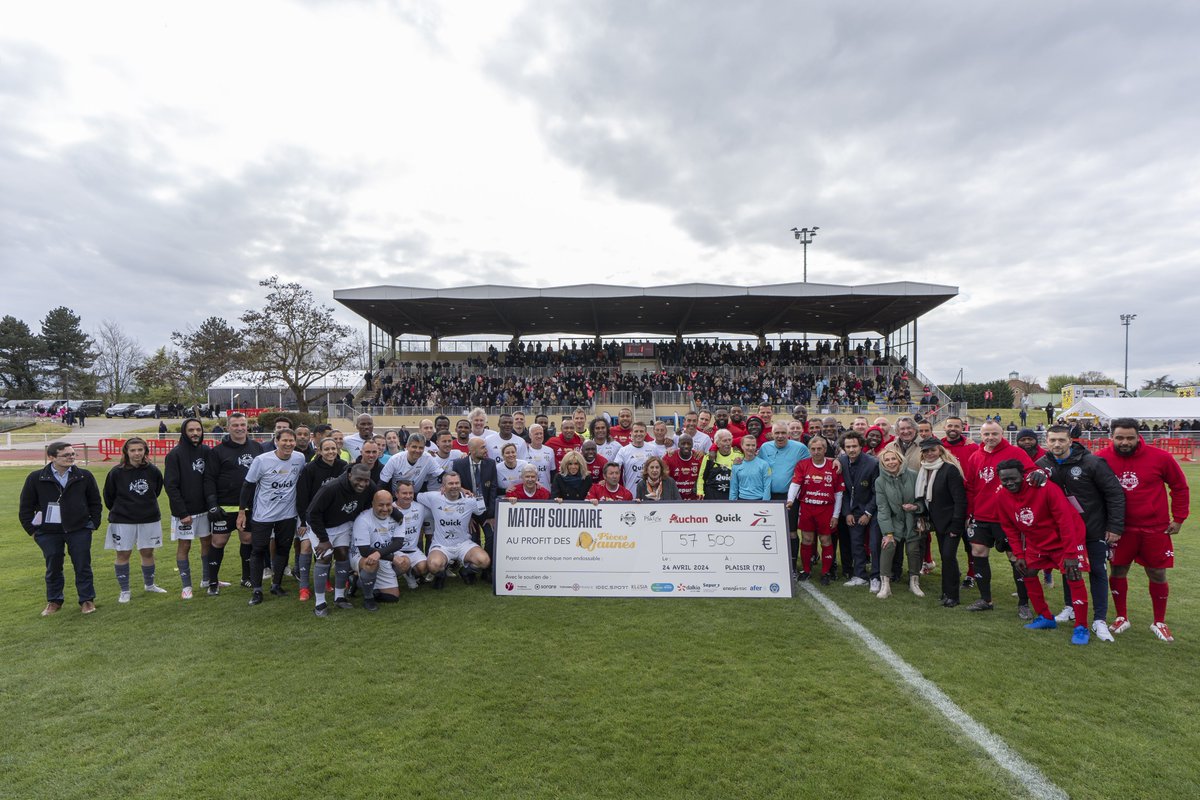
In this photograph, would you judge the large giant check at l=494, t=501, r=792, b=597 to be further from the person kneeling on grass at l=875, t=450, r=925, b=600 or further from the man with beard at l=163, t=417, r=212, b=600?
the man with beard at l=163, t=417, r=212, b=600

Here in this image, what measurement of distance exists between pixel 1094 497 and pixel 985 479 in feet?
2.74

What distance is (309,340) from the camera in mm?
36250

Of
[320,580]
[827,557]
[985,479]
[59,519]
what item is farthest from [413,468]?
[985,479]

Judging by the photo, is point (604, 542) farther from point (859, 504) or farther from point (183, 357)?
point (183, 357)

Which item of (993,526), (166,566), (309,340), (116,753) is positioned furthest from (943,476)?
(309,340)

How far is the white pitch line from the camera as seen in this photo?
3018mm

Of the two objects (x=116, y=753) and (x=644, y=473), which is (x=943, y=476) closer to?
(x=644, y=473)

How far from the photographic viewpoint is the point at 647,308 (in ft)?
109

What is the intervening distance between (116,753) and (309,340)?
120 feet

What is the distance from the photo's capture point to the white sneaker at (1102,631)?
492 centimetres

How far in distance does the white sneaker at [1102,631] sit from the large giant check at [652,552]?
2.49m

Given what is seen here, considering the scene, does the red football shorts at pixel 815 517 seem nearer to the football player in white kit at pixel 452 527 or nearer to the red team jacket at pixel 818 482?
the red team jacket at pixel 818 482

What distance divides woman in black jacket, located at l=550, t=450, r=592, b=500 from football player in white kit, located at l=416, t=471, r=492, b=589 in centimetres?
103

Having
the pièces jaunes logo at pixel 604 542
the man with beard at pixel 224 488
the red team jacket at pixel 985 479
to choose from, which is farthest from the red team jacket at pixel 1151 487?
the man with beard at pixel 224 488
